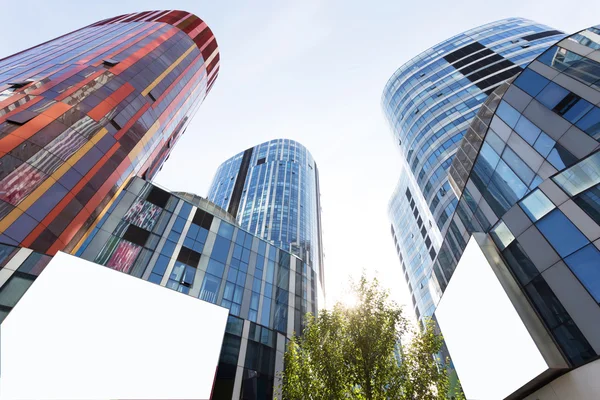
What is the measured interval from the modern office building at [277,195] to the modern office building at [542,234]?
68764 mm

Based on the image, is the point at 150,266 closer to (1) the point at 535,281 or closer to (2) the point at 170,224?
(2) the point at 170,224

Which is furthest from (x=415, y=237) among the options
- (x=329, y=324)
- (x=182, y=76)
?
(x=182, y=76)

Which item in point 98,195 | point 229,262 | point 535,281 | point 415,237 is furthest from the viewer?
point 415,237

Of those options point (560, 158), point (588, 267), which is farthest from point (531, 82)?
point (588, 267)

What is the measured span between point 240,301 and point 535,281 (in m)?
26.4

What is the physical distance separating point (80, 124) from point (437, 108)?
2037 inches

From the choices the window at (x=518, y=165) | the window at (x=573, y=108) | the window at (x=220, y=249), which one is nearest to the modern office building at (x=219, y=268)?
the window at (x=220, y=249)

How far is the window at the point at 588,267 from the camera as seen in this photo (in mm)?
12062

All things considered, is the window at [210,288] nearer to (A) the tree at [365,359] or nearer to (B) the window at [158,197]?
(B) the window at [158,197]

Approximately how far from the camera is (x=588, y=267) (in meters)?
12.5

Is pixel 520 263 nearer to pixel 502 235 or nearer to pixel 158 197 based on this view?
pixel 502 235

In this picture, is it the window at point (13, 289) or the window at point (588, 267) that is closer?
the window at point (13, 289)

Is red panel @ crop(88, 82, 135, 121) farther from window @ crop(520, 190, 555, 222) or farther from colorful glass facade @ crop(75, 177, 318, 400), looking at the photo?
window @ crop(520, 190, 555, 222)

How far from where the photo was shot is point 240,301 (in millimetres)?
31672
